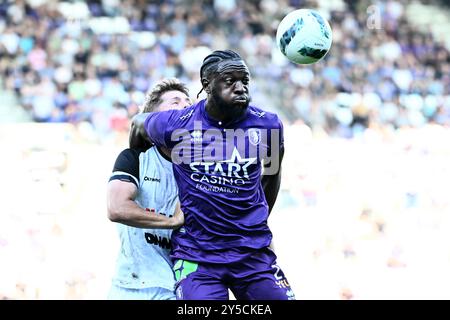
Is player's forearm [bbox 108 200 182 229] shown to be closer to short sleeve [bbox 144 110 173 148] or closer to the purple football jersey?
the purple football jersey

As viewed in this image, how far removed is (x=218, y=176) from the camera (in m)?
4.88

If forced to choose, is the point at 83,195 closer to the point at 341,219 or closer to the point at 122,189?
the point at 341,219

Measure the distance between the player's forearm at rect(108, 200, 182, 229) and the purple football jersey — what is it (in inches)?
4.1

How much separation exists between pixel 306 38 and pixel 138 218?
159cm

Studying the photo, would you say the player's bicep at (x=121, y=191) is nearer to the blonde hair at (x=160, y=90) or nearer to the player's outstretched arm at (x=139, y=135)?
the player's outstretched arm at (x=139, y=135)

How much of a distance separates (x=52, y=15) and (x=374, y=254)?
6.84 m

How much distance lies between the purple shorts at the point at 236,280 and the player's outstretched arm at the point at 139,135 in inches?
31.7

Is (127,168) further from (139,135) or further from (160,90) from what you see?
(160,90)

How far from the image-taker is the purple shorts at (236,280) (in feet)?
15.6

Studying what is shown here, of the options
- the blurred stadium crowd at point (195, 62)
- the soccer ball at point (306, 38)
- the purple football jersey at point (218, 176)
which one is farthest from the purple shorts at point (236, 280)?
the blurred stadium crowd at point (195, 62)

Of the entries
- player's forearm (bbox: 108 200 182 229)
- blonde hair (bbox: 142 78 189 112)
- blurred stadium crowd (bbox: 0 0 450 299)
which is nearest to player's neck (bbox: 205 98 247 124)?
blonde hair (bbox: 142 78 189 112)

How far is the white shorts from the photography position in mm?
5219

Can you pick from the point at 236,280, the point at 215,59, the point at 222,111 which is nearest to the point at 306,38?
the point at 215,59
